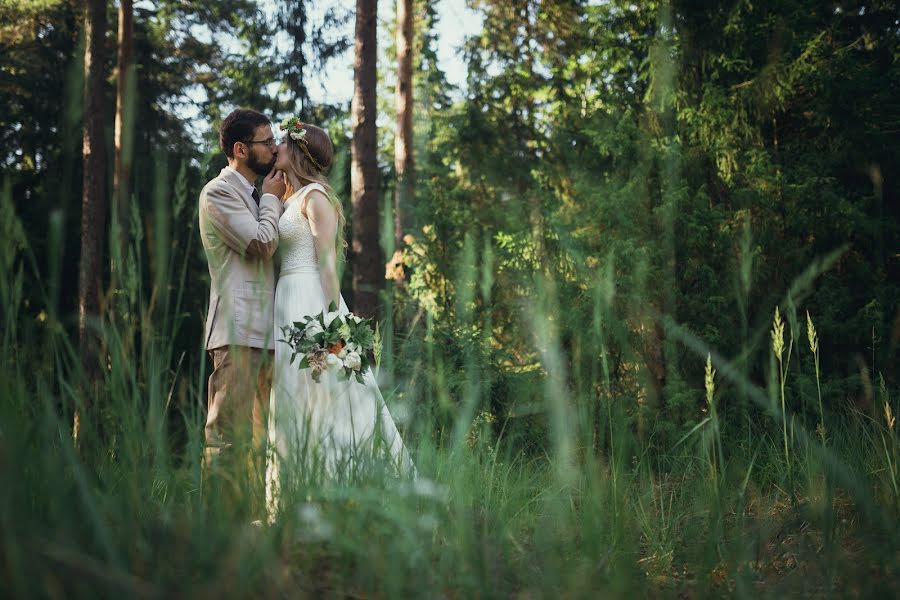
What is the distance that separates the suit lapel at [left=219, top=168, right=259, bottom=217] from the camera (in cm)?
393

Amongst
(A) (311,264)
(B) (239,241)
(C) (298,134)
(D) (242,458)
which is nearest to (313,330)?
(B) (239,241)

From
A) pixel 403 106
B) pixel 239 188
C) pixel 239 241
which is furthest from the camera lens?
pixel 403 106

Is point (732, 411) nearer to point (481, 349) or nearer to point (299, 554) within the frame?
point (481, 349)

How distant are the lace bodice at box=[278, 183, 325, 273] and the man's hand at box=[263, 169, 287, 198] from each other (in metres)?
0.19

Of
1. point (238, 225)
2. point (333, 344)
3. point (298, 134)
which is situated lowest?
point (333, 344)

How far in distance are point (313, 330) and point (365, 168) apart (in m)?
5.00

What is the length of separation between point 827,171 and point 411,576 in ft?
20.9

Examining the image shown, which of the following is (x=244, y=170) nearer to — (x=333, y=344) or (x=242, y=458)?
(x=333, y=344)

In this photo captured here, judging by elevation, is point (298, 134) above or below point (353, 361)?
above

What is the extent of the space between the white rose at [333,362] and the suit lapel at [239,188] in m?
0.92

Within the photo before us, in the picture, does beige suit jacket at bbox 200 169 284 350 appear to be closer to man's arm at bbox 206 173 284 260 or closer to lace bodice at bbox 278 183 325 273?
man's arm at bbox 206 173 284 260

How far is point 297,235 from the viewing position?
4113 millimetres

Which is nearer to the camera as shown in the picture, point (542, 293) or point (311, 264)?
point (542, 293)

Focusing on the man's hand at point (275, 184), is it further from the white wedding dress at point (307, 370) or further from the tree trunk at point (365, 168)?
the tree trunk at point (365, 168)
